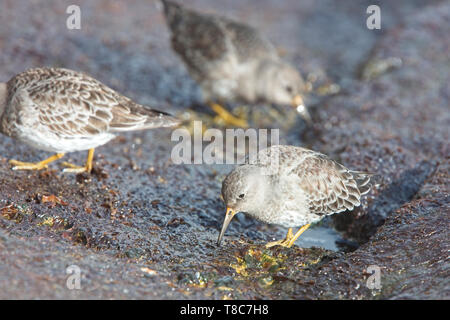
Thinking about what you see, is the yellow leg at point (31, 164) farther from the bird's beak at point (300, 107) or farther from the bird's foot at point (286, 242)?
the bird's beak at point (300, 107)

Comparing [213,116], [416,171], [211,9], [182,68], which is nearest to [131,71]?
[182,68]

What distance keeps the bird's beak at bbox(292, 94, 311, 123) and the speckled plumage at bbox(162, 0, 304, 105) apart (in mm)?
18

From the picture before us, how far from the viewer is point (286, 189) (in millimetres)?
6039

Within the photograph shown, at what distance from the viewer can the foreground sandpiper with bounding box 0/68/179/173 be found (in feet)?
21.9

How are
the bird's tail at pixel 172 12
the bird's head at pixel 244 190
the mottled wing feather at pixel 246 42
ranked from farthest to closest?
the bird's tail at pixel 172 12
the mottled wing feather at pixel 246 42
the bird's head at pixel 244 190

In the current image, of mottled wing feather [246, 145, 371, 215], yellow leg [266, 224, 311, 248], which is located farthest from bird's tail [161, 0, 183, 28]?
yellow leg [266, 224, 311, 248]

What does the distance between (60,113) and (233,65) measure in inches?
162

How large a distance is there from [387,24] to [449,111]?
512cm

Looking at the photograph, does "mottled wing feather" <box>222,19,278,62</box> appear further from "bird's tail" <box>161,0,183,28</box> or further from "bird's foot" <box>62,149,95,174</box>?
"bird's foot" <box>62,149,95,174</box>

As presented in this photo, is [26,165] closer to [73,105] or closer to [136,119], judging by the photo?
[73,105]

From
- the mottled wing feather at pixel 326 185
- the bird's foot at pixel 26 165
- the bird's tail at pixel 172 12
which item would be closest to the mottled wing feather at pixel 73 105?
the bird's foot at pixel 26 165

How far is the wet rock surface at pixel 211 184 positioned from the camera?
202 inches

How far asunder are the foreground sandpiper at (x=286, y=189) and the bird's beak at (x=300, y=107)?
342cm
